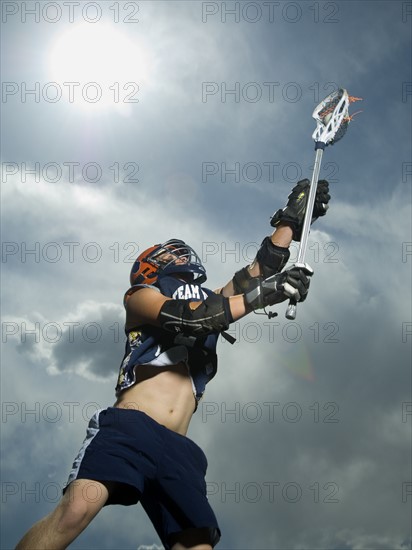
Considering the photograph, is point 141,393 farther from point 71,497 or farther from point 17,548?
point 17,548

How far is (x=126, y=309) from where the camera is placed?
517cm

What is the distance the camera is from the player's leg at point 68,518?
13.1ft

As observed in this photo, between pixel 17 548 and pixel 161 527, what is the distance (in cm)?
98

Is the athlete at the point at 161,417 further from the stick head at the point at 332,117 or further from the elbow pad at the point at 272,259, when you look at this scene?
the stick head at the point at 332,117

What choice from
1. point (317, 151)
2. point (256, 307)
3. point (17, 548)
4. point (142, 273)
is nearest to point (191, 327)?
point (256, 307)

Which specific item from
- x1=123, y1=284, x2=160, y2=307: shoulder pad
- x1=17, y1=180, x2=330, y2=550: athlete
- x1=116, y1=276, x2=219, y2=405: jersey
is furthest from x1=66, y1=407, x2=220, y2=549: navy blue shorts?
x1=123, y1=284, x2=160, y2=307: shoulder pad

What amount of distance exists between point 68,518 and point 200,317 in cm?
160

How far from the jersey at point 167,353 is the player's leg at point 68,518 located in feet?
2.88

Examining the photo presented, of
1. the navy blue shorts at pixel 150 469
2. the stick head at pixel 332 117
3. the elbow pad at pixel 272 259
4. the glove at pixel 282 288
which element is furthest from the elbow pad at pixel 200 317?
the stick head at pixel 332 117

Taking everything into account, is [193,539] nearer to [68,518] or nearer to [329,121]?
[68,518]

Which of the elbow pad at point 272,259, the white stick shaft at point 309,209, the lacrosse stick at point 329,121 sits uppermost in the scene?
the lacrosse stick at point 329,121

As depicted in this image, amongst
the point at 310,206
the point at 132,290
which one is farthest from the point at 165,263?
the point at 310,206

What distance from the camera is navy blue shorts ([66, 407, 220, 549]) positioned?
14.0 feet

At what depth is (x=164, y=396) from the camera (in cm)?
473
